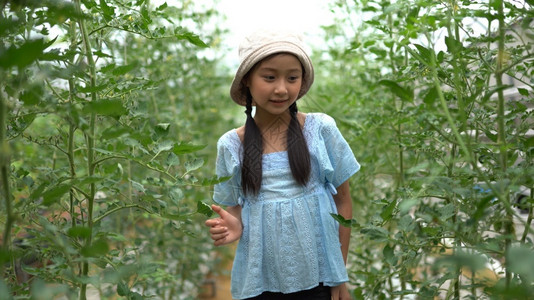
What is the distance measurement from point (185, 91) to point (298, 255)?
1.93 metres

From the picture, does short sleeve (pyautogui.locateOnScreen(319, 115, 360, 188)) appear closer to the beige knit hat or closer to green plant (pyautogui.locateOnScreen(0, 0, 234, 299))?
the beige knit hat

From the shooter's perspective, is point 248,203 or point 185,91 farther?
point 185,91

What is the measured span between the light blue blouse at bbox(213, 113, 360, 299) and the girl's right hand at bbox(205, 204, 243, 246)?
34 millimetres

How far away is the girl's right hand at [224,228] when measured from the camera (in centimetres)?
147

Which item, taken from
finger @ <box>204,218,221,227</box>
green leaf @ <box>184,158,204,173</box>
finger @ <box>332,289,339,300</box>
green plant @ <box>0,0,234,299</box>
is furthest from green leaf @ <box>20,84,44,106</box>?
finger @ <box>332,289,339,300</box>

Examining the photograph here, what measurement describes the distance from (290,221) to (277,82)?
0.37 meters

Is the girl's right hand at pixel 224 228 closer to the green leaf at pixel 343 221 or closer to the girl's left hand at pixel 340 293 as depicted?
the girl's left hand at pixel 340 293

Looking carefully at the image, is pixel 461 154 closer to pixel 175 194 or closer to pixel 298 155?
pixel 298 155

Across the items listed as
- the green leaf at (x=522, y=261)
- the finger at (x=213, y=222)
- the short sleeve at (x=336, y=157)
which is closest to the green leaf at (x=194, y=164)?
the finger at (x=213, y=222)

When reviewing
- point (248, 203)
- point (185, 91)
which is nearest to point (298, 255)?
point (248, 203)

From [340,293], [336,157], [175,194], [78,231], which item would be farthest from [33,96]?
[340,293]

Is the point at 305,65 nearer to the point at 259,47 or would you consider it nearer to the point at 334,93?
the point at 259,47

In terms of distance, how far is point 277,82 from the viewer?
4.89ft

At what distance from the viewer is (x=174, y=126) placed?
292 cm
